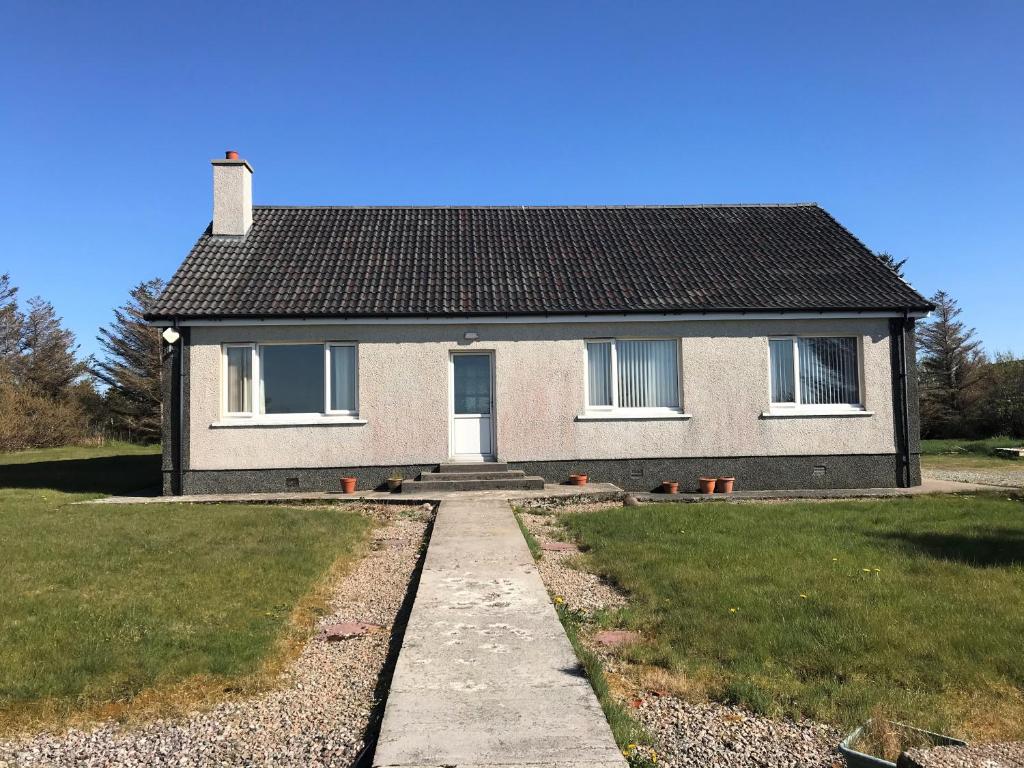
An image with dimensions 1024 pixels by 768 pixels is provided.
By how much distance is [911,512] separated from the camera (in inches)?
400

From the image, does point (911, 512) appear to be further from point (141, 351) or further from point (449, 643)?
point (141, 351)

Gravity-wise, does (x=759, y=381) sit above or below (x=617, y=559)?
above

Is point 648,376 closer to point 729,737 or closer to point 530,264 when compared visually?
point 530,264

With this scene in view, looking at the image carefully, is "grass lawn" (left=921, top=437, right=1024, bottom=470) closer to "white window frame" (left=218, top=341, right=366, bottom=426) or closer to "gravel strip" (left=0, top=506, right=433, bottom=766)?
"white window frame" (left=218, top=341, right=366, bottom=426)

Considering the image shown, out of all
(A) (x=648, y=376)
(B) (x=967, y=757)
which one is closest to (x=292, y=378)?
(A) (x=648, y=376)

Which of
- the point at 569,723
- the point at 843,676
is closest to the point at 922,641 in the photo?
the point at 843,676

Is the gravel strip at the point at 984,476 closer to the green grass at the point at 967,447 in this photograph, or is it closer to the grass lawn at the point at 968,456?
the grass lawn at the point at 968,456

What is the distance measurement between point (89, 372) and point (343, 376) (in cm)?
3076

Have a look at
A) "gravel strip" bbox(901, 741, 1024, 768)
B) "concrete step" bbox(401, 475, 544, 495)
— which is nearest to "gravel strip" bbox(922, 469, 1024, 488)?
"concrete step" bbox(401, 475, 544, 495)

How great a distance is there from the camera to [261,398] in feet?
44.1

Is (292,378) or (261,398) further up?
(292,378)

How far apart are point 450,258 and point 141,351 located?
29798 millimetres

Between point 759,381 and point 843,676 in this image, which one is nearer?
point 843,676

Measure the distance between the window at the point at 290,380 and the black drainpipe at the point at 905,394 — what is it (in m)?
10.6
